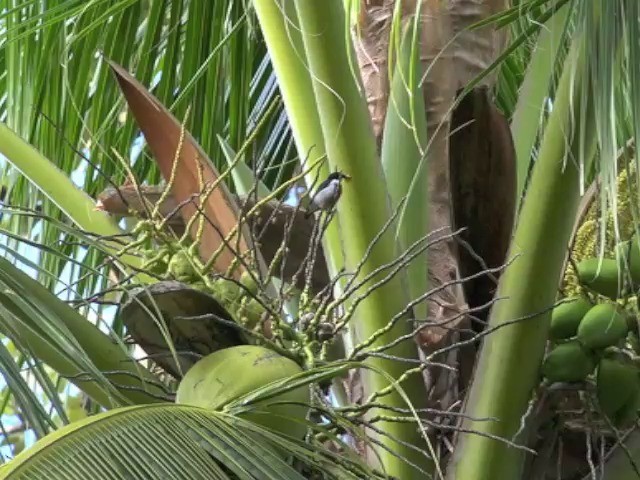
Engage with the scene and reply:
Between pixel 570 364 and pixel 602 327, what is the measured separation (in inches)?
2.1

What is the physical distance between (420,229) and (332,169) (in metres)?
0.15

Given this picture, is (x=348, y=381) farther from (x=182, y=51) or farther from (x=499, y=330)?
(x=182, y=51)

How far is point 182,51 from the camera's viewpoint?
1.93 m

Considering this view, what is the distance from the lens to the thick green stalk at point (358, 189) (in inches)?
44.3

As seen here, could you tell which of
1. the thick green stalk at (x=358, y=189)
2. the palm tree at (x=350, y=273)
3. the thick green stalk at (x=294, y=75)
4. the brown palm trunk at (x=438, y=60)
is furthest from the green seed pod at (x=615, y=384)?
the thick green stalk at (x=294, y=75)

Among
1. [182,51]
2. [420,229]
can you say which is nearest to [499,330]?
[420,229]

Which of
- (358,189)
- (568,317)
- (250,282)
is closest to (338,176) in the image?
(358,189)

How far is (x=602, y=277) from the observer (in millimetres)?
1082

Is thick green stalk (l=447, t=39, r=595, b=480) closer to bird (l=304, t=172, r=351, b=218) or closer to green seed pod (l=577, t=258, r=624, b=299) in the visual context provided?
green seed pod (l=577, t=258, r=624, b=299)

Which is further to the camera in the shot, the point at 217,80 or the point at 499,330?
the point at 217,80

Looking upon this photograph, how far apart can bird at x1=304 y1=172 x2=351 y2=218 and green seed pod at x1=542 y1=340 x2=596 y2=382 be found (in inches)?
10.3

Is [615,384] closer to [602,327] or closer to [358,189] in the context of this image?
[602,327]

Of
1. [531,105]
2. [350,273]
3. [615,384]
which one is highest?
[531,105]

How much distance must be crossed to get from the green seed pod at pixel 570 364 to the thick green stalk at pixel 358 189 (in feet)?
0.46
